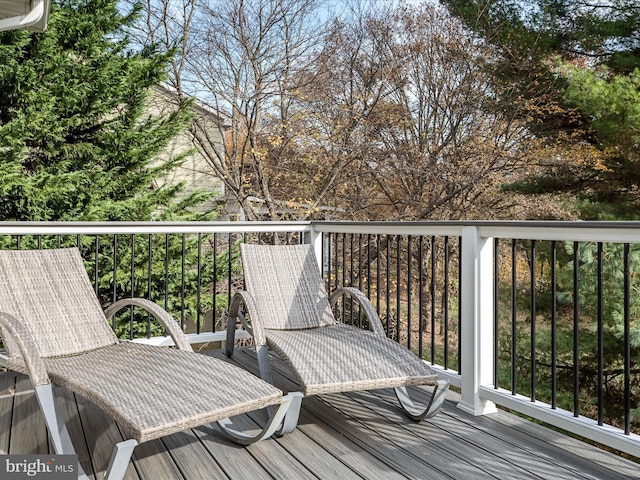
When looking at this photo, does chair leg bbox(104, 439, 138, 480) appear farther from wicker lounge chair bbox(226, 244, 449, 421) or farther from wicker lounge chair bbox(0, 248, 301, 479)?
wicker lounge chair bbox(226, 244, 449, 421)

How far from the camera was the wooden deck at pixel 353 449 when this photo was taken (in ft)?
7.75

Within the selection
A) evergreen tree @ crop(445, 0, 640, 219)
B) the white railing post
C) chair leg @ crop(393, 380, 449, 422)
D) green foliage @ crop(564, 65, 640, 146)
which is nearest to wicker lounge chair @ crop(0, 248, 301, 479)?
chair leg @ crop(393, 380, 449, 422)

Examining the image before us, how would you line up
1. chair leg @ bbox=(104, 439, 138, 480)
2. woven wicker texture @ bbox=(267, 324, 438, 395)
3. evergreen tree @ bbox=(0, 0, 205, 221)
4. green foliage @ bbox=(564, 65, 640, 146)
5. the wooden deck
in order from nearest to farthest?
1. chair leg @ bbox=(104, 439, 138, 480)
2. the wooden deck
3. woven wicker texture @ bbox=(267, 324, 438, 395)
4. evergreen tree @ bbox=(0, 0, 205, 221)
5. green foliage @ bbox=(564, 65, 640, 146)

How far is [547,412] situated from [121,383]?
2.00m

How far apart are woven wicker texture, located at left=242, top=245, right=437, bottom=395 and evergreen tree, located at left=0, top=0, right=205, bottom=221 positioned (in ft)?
→ 16.1

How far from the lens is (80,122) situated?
7.96 meters

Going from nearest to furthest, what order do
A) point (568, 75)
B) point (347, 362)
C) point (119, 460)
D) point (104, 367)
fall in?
1. point (119, 460)
2. point (104, 367)
3. point (347, 362)
4. point (568, 75)

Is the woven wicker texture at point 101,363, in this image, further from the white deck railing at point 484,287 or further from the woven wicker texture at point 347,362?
the white deck railing at point 484,287

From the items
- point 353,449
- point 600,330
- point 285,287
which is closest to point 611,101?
point 285,287

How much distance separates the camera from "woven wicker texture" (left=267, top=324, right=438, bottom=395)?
264 cm

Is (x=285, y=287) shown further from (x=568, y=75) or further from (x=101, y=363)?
(x=568, y=75)

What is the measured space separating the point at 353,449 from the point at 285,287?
4.66 ft

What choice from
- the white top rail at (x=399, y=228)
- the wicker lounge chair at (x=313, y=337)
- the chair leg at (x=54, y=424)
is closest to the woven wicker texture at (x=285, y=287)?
the wicker lounge chair at (x=313, y=337)

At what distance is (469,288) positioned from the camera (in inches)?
125
